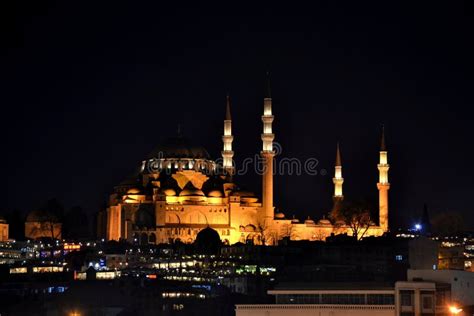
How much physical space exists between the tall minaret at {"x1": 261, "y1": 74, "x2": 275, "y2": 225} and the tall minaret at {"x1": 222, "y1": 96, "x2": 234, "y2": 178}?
5572 mm

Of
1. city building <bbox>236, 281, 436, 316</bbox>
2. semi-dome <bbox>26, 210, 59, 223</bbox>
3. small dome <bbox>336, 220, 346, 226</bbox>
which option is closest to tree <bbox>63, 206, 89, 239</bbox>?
semi-dome <bbox>26, 210, 59, 223</bbox>

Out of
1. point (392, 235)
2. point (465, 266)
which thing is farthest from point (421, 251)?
point (392, 235)

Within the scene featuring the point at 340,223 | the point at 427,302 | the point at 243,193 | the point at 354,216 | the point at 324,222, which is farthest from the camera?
the point at 324,222

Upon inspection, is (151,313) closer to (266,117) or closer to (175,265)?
(175,265)

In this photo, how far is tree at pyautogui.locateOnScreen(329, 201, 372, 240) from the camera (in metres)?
101

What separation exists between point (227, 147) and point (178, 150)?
4800 millimetres

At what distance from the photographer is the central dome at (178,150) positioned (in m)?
108

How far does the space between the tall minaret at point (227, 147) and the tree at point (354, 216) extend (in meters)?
8.79

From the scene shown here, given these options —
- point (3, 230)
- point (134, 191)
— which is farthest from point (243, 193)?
point (3, 230)

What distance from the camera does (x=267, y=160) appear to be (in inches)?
3829

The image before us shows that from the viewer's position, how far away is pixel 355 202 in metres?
104

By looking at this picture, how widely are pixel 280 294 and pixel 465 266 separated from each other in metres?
28.9

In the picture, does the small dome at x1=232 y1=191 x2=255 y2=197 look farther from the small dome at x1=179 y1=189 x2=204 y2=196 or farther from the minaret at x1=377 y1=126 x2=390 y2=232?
the minaret at x1=377 y1=126 x2=390 y2=232

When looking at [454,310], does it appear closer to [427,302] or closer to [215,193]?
[427,302]
